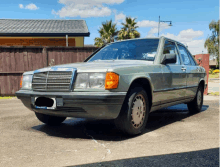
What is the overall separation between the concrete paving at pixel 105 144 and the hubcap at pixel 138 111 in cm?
22

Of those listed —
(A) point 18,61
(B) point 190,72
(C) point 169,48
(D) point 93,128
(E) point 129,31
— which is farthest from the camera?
(E) point 129,31

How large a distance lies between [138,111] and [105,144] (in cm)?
75

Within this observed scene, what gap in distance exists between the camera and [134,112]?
12.2 feet

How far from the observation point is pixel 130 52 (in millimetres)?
4641

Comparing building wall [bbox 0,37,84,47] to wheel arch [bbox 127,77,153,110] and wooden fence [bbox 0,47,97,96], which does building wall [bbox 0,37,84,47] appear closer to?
wooden fence [bbox 0,47,97,96]

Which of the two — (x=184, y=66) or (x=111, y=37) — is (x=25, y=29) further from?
(x=111, y=37)

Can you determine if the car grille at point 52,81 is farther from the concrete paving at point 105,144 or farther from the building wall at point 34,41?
the building wall at point 34,41

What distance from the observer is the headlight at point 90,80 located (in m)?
3.38

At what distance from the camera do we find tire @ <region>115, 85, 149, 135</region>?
3.56m

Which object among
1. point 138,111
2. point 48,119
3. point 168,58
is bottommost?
point 48,119

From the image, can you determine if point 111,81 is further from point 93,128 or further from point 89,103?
point 93,128

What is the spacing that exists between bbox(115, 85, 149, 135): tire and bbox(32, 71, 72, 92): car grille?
2.79 feet

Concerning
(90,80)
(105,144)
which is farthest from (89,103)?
(105,144)

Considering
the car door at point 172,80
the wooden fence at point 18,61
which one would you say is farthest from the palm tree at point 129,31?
the car door at point 172,80
